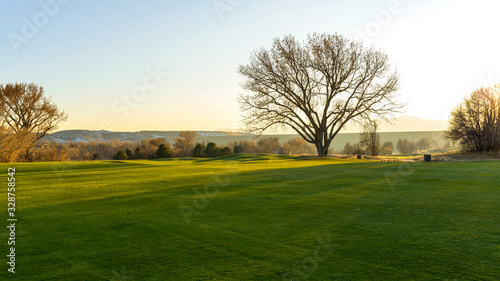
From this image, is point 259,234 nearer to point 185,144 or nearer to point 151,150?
point 151,150

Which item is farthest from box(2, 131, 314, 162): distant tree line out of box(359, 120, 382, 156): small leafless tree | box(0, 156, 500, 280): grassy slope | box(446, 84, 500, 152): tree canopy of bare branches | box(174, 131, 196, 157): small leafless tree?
box(0, 156, 500, 280): grassy slope

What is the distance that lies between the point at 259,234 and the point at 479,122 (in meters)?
41.0

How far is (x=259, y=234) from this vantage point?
554 cm

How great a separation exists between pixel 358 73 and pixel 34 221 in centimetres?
2880

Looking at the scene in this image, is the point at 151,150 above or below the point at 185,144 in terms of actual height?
below

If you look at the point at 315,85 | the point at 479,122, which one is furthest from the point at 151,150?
the point at 479,122

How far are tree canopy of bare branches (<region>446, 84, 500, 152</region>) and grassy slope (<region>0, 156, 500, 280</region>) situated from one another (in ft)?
107

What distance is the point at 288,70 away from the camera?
101 feet

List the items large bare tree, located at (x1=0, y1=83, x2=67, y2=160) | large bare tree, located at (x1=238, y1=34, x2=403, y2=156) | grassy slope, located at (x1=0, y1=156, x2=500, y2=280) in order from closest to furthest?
grassy slope, located at (x1=0, y1=156, x2=500, y2=280) → large bare tree, located at (x1=238, y1=34, x2=403, y2=156) → large bare tree, located at (x1=0, y1=83, x2=67, y2=160)

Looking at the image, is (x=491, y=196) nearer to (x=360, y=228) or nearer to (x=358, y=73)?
(x=360, y=228)

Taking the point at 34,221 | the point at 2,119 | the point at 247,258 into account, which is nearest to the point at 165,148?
the point at 2,119

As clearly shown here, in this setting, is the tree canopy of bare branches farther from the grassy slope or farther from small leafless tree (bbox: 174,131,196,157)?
small leafless tree (bbox: 174,131,196,157)

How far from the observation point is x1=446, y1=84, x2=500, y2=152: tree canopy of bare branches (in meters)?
36.4

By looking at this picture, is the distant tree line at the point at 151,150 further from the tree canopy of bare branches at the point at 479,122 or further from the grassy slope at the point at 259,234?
the grassy slope at the point at 259,234
